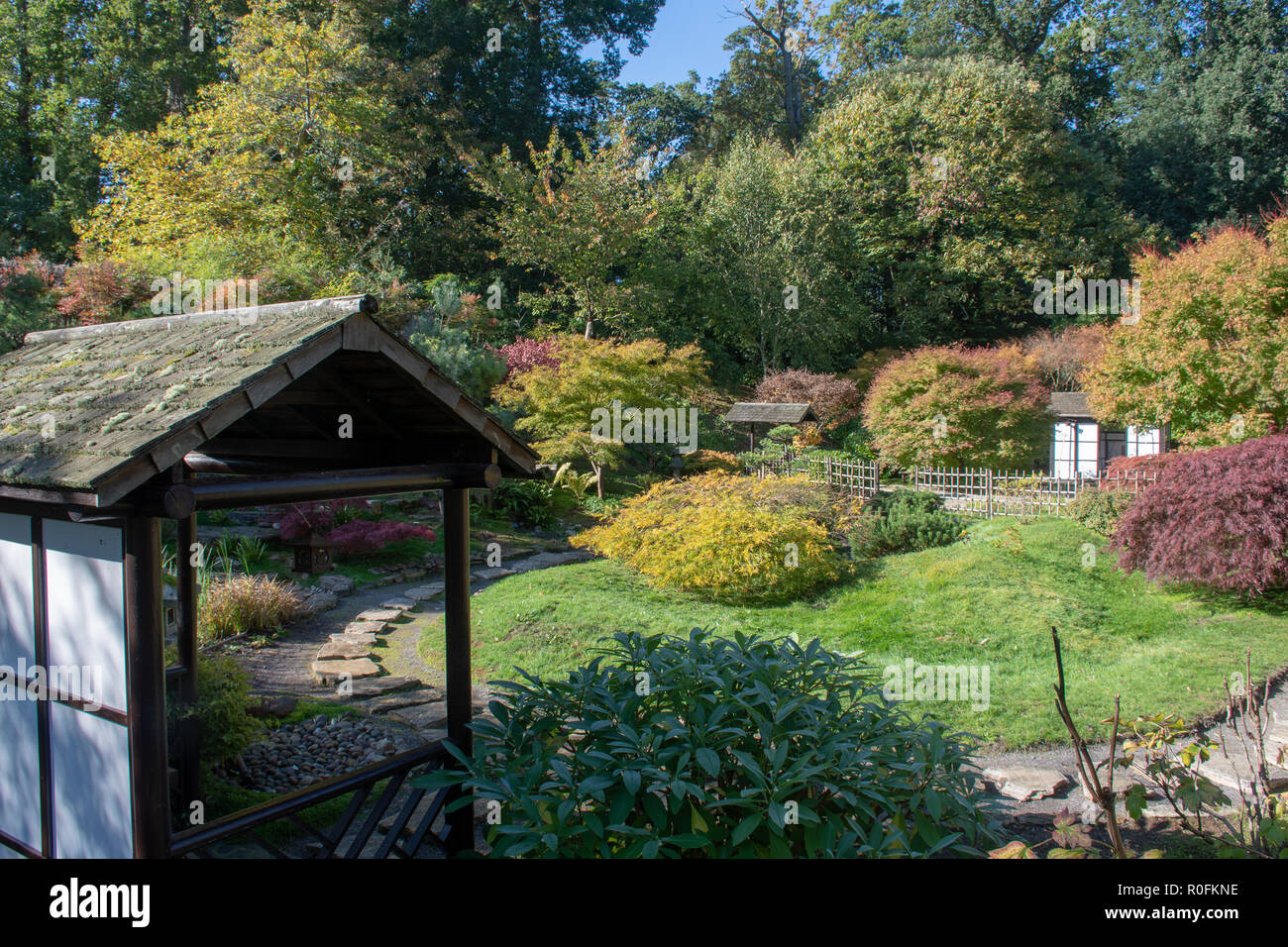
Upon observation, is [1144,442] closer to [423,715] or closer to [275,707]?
[423,715]

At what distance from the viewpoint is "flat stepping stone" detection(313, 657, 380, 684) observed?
7691 millimetres

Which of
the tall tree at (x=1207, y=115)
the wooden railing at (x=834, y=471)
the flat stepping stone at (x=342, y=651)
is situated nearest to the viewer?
the flat stepping stone at (x=342, y=651)

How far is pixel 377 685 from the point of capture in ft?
24.7

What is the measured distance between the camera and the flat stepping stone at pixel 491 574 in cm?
1190

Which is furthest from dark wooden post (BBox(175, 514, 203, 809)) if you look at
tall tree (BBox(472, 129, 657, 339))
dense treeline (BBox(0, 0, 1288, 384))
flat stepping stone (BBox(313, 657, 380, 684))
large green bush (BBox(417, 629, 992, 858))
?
tall tree (BBox(472, 129, 657, 339))

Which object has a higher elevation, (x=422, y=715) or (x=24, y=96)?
(x=24, y=96)

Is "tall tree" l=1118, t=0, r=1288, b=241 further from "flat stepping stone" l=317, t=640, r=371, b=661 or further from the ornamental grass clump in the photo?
"flat stepping stone" l=317, t=640, r=371, b=661

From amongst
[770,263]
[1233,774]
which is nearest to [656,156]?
[770,263]

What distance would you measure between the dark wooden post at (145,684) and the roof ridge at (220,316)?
112 centimetres

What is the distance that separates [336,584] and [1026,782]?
870 centimetres

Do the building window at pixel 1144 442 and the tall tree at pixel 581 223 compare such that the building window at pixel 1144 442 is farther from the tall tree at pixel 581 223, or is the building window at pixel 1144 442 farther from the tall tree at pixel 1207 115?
the tall tree at pixel 581 223

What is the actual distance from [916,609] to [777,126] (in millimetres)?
26455

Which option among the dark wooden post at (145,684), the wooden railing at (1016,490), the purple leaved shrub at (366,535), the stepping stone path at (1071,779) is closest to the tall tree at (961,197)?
the wooden railing at (1016,490)
